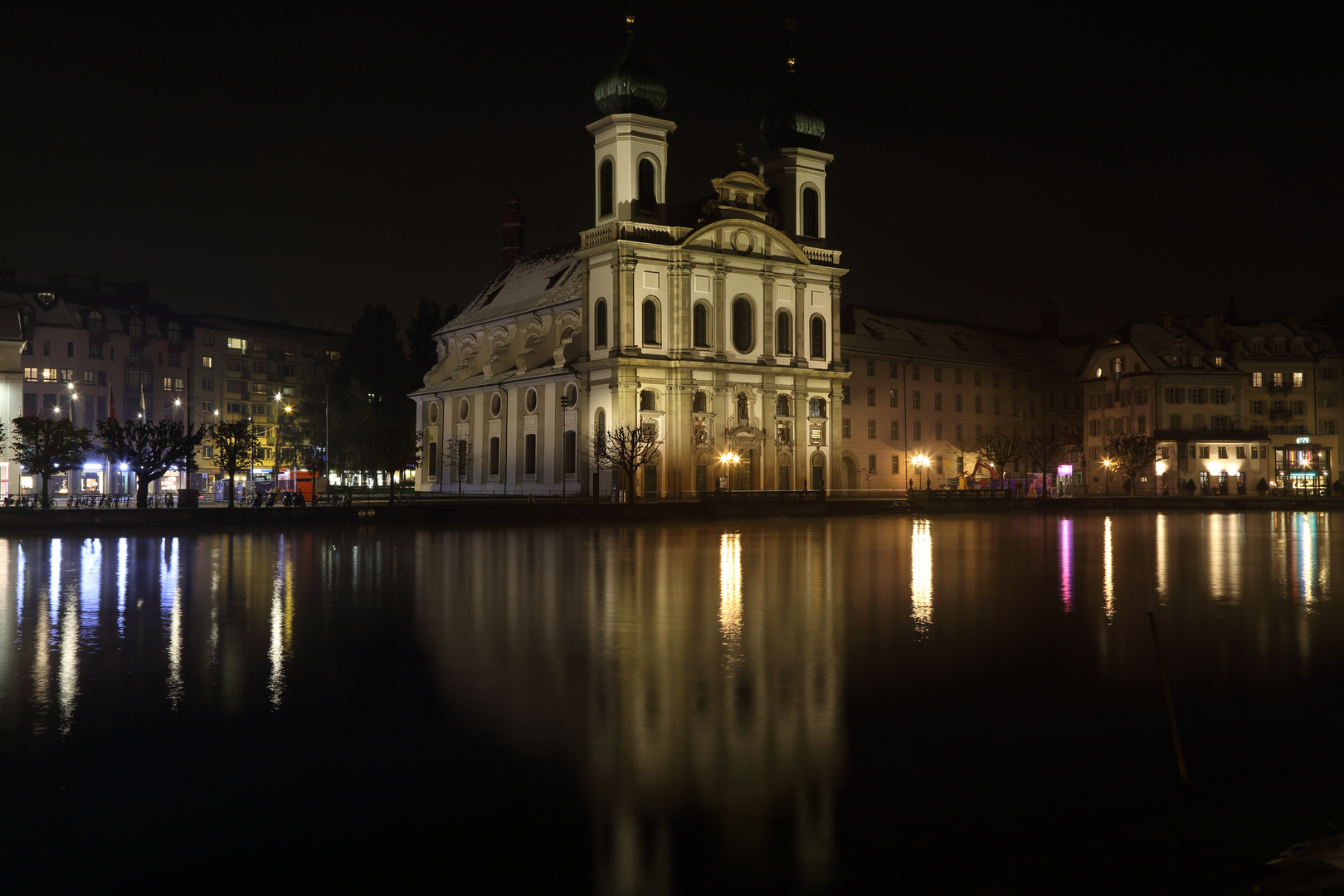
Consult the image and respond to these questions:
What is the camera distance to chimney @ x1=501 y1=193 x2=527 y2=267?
11688 cm

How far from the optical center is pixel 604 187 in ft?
260

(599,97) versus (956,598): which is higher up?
(599,97)

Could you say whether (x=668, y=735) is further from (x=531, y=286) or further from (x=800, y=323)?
(x=531, y=286)

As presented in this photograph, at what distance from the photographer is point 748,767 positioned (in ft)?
30.2

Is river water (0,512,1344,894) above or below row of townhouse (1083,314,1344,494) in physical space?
below

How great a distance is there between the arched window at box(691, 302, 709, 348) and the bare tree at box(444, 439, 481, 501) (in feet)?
69.7

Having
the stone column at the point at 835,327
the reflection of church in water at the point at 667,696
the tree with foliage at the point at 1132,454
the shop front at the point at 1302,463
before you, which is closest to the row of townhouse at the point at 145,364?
the stone column at the point at 835,327

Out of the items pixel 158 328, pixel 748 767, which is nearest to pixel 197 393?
pixel 158 328

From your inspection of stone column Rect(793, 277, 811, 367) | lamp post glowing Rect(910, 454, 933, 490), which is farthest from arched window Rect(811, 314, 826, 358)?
lamp post glowing Rect(910, 454, 933, 490)

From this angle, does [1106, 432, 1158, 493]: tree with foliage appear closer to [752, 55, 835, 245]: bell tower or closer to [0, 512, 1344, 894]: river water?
[752, 55, 835, 245]: bell tower

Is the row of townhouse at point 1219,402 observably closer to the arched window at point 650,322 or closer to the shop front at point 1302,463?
the shop front at point 1302,463

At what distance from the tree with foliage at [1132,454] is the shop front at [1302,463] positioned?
15.6m

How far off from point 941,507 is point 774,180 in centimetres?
2975

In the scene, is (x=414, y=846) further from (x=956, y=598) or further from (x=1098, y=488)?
(x=1098, y=488)
